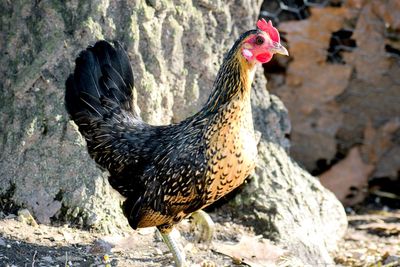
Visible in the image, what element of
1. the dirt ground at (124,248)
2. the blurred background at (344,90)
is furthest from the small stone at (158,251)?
the blurred background at (344,90)

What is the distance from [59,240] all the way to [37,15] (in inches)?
52.7

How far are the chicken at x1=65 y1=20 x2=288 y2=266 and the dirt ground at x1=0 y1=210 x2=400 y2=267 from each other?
0.27m

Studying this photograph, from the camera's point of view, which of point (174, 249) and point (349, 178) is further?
point (349, 178)

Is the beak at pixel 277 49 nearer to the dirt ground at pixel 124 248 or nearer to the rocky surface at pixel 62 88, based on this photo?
the rocky surface at pixel 62 88

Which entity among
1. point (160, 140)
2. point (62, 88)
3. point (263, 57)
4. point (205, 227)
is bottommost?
point (205, 227)

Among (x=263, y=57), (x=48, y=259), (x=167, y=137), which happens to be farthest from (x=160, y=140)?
(x=48, y=259)

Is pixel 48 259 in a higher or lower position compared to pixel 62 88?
lower

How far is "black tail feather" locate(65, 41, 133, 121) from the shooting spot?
4.37 metres

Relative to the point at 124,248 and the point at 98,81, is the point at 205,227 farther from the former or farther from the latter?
the point at 98,81

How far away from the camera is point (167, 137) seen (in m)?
4.19

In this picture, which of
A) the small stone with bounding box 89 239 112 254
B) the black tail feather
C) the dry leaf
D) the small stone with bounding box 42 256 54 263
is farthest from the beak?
the small stone with bounding box 42 256 54 263

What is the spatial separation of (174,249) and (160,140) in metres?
0.61

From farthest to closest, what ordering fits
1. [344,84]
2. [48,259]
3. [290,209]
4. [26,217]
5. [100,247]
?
1. [344,84]
2. [290,209]
3. [26,217]
4. [100,247]
5. [48,259]

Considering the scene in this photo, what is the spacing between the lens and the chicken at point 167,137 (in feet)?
12.7
